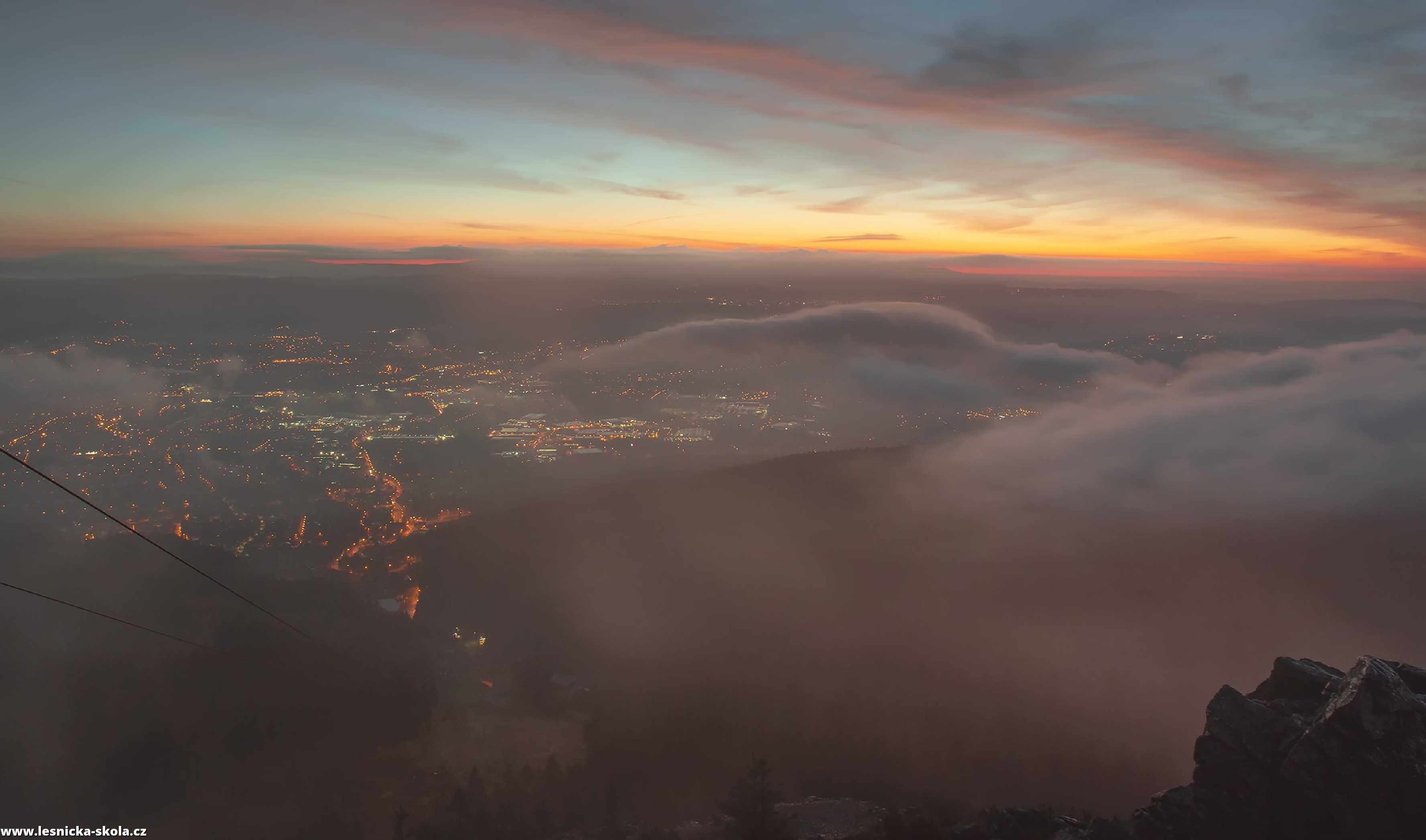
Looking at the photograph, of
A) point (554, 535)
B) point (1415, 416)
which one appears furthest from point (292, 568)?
point (1415, 416)

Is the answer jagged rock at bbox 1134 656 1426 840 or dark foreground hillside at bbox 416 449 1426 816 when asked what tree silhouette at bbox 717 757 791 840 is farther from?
jagged rock at bbox 1134 656 1426 840

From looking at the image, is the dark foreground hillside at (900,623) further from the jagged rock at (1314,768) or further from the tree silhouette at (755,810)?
the jagged rock at (1314,768)

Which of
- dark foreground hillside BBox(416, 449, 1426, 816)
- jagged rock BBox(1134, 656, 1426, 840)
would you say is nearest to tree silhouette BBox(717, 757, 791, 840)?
dark foreground hillside BBox(416, 449, 1426, 816)

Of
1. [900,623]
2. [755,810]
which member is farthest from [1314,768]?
[900,623]

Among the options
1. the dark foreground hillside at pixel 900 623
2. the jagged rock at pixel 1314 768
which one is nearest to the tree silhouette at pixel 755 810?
the dark foreground hillside at pixel 900 623

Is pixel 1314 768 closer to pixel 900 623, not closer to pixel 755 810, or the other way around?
pixel 755 810

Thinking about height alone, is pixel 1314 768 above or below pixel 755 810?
above
